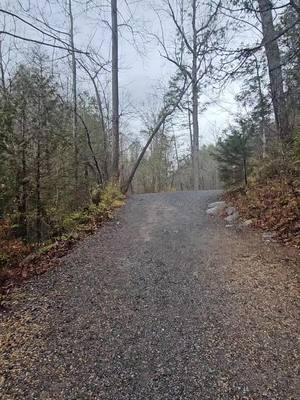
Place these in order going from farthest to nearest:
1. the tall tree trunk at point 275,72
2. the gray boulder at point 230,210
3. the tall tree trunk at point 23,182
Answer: the tall tree trunk at point 23,182 → the gray boulder at point 230,210 → the tall tree trunk at point 275,72

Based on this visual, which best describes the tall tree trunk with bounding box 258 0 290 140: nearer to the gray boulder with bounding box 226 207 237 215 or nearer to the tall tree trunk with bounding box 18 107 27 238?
the gray boulder with bounding box 226 207 237 215

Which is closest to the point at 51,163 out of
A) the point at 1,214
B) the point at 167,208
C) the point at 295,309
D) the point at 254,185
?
the point at 1,214

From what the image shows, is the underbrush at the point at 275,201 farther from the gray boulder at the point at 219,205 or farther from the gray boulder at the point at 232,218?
the gray boulder at the point at 219,205

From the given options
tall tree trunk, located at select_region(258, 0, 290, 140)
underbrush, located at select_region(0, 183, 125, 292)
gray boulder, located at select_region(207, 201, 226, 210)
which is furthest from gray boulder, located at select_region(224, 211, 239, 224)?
underbrush, located at select_region(0, 183, 125, 292)

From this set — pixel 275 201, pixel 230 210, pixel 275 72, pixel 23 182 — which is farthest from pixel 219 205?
Result: pixel 23 182

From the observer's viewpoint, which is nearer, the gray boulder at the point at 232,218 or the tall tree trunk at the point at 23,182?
the gray boulder at the point at 232,218

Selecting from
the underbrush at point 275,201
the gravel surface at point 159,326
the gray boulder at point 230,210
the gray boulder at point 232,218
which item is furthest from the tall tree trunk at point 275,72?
the gravel surface at point 159,326

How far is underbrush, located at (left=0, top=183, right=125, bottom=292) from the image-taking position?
471 centimetres

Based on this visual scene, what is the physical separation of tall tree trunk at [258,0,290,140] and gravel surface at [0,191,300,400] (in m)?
3.11

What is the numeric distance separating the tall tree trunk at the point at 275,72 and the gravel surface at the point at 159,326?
311 centimetres

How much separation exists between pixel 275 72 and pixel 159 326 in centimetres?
579

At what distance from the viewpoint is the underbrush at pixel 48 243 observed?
471 centimetres

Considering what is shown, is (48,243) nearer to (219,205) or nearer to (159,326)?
(159,326)

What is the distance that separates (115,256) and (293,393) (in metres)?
3.17
